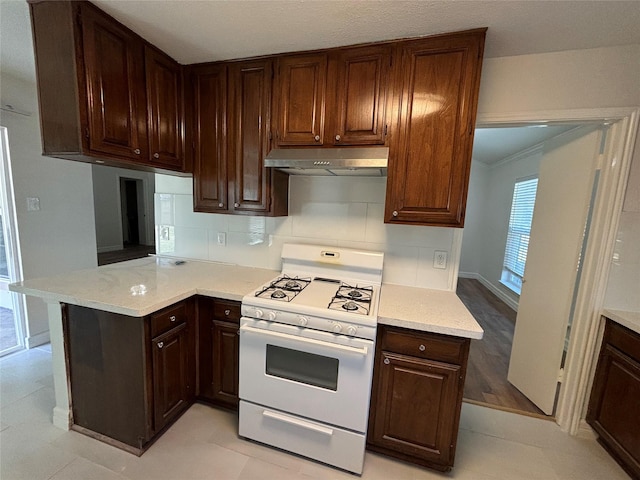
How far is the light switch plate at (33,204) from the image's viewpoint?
2.53 m

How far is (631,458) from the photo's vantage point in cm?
150

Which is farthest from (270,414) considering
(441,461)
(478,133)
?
(478,133)

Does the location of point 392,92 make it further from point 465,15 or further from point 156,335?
point 156,335

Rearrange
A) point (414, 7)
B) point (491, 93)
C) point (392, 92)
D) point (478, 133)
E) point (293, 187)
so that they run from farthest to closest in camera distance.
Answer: point (478, 133), point (293, 187), point (491, 93), point (392, 92), point (414, 7)

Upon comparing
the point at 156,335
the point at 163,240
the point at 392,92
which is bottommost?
the point at 156,335

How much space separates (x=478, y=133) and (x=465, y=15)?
9.57ft

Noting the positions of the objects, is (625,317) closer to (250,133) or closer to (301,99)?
(301,99)

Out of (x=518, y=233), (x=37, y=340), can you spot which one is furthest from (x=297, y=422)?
(x=518, y=233)

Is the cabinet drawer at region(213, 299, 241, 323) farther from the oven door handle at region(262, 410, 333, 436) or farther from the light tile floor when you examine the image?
the light tile floor

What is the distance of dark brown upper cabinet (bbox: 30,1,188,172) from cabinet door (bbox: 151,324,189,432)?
3.65ft

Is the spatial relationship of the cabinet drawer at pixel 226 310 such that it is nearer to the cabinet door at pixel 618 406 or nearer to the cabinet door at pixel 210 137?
the cabinet door at pixel 210 137

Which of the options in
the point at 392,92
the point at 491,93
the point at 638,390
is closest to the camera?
the point at 638,390

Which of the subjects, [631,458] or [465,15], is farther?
[631,458]

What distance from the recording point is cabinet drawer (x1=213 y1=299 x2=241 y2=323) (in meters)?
1.74
